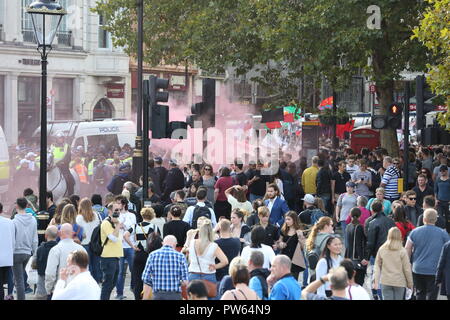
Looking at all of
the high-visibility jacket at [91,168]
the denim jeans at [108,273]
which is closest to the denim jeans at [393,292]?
the denim jeans at [108,273]

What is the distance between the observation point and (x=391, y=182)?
20141 millimetres

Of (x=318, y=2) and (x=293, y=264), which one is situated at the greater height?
(x=318, y=2)

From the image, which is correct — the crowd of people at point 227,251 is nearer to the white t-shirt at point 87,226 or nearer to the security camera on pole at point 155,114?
the white t-shirt at point 87,226

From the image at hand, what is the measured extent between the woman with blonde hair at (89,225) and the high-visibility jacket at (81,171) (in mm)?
10401

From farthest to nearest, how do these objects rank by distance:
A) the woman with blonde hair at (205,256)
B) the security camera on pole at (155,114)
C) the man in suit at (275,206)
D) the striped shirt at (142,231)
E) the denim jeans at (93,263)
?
the security camera on pole at (155,114) < the man in suit at (275,206) < the denim jeans at (93,263) < the striped shirt at (142,231) < the woman with blonde hair at (205,256)

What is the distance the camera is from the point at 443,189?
1945cm

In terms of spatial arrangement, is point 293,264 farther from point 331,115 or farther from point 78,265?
point 331,115

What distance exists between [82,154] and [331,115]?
771 cm

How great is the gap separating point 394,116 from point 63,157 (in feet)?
41.2

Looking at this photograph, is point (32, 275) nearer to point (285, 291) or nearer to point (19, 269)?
point (19, 269)

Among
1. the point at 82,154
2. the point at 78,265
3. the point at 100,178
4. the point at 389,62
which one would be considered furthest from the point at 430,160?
the point at 78,265

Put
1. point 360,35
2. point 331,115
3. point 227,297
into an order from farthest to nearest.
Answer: point 331,115 < point 360,35 < point 227,297

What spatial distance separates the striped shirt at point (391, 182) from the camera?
20.1 metres

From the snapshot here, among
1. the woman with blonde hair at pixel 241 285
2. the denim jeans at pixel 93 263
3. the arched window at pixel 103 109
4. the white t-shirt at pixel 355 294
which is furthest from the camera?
the arched window at pixel 103 109
